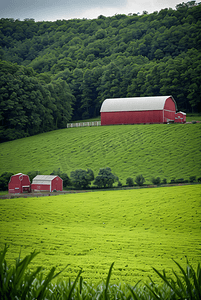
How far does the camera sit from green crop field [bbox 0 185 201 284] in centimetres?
1327

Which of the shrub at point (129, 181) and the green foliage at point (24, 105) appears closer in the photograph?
the shrub at point (129, 181)

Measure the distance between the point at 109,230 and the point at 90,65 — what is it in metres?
81.7

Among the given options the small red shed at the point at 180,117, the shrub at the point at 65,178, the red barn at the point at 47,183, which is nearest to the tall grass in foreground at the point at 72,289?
the red barn at the point at 47,183

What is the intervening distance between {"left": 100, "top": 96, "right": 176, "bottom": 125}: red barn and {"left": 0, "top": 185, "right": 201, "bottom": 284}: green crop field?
2728cm

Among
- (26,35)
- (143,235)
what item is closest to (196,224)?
(143,235)

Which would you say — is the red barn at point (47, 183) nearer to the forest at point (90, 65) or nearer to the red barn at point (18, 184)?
the red barn at point (18, 184)

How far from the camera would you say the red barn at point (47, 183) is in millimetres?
33438

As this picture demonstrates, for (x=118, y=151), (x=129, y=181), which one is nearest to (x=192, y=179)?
(x=129, y=181)

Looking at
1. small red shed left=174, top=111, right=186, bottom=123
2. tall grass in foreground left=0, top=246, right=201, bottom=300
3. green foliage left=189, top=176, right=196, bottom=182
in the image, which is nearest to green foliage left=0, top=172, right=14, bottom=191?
green foliage left=189, top=176, right=196, bottom=182

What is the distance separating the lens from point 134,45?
10169 cm

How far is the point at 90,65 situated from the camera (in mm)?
93938

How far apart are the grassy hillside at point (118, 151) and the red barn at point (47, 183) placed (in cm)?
634

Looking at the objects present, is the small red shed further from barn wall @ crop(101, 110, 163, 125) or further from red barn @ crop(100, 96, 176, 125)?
barn wall @ crop(101, 110, 163, 125)

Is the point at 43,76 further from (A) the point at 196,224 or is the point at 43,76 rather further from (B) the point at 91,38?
A: (A) the point at 196,224
